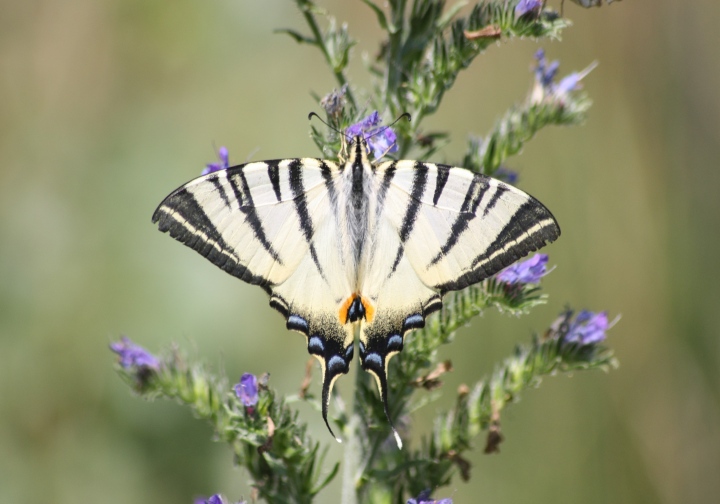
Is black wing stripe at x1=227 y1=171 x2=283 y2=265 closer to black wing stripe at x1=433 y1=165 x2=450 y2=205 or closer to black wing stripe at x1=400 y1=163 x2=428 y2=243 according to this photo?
black wing stripe at x1=400 y1=163 x2=428 y2=243

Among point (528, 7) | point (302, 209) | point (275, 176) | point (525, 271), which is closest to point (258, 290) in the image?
point (302, 209)

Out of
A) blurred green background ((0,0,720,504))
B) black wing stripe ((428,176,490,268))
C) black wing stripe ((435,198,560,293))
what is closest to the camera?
black wing stripe ((435,198,560,293))

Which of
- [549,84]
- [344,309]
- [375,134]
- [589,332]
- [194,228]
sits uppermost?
[549,84]

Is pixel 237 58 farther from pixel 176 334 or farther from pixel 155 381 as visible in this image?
pixel 155 381

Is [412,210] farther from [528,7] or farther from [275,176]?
[528,7]

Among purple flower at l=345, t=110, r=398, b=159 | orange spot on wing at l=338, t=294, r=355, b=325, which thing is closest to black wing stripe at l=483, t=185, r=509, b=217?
purple flower at l=345, t=110, r=398, b=159

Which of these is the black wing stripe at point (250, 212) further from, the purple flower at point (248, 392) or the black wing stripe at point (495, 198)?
the black wing stripe at point (495, 198)

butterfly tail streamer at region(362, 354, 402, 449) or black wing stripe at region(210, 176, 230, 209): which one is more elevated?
black wing stripe at region(210, 176, 230, 209)
